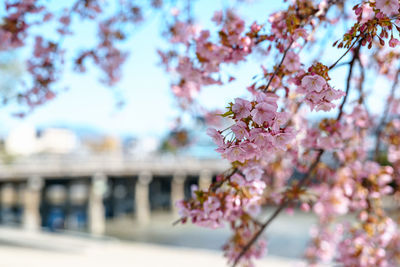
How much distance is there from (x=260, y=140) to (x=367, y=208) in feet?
Answer: 6.20

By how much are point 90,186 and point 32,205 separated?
4415 millimetres

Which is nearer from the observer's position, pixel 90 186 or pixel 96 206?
pixel 96 206

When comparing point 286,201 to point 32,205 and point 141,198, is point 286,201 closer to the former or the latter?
point 32,205

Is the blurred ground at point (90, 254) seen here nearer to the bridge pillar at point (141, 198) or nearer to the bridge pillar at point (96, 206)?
the bridge pillar at point (96, 206)

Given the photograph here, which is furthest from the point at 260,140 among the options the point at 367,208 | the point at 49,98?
the point at 49,98

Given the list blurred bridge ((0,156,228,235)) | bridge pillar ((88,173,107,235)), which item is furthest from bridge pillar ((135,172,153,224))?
bridge pillar ((88,173,107,235))

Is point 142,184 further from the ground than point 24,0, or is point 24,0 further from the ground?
point 24,0

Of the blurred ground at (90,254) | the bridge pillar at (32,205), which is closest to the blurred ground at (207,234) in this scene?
the bridge pillar at (32,205)

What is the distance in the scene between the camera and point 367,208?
2.64 m

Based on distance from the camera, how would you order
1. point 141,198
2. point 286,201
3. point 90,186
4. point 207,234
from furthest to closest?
point 141,198, point 90,186, point 207,234, point 286,201

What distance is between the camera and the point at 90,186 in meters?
24.0

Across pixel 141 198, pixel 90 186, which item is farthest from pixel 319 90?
pixel 141 198

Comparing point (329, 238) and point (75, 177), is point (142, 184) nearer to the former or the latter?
point (75, 177)

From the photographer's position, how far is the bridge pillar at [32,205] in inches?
771
